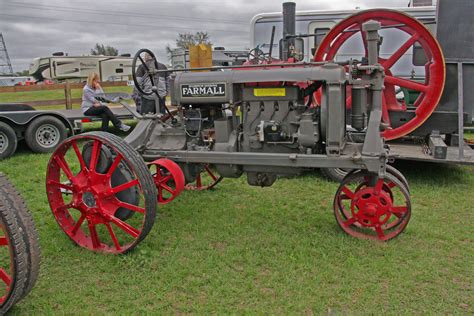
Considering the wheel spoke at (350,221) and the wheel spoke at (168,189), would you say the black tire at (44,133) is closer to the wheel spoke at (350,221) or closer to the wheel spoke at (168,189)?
the wheel spoke at (168,189)

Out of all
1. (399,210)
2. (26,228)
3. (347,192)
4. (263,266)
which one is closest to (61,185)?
(26,228)

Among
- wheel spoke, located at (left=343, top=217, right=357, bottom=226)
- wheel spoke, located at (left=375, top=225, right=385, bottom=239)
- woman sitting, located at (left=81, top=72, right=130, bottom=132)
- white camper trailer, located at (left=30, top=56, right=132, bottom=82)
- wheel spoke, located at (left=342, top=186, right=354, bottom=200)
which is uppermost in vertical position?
white camper trailer, located at (left=30, top=56, right=132, bottom=82)

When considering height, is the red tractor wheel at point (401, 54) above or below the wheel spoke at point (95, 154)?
above

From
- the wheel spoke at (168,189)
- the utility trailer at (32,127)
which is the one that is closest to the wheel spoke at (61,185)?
the wheel spoke at (168,189)

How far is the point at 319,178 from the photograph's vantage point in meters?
5.73

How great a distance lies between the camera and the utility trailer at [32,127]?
6984 mm

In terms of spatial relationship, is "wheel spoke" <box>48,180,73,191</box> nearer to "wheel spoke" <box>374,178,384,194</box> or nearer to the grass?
the grass

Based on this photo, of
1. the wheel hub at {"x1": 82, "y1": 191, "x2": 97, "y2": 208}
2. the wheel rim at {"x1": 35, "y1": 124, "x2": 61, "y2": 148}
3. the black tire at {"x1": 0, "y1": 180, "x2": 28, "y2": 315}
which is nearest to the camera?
the black tire at {"x1": 0, "y1": 180, "x2": 28, "y2": 315}

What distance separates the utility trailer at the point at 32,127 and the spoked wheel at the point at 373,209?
5.36m

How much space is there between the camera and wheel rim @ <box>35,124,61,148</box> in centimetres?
741

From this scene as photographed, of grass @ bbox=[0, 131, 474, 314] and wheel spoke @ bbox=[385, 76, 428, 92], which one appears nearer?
grass @ bbox=[0, 131, 474, 314]

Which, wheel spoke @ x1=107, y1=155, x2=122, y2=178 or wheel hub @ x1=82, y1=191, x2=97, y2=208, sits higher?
wheel spoke @ x1=107, y1=155, x2=122, y2=178

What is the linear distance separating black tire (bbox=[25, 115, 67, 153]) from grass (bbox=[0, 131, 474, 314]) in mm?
2862

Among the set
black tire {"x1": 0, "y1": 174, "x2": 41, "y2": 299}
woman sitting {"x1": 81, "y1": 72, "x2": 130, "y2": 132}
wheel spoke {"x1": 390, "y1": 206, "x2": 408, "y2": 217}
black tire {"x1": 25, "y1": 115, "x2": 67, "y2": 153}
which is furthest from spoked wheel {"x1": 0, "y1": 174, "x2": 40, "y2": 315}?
woman sitting {"x1": 81, "y1": 72, "x2": 130, "y2": 132}
